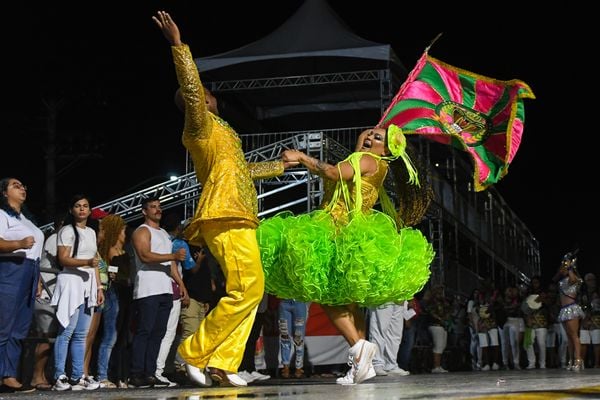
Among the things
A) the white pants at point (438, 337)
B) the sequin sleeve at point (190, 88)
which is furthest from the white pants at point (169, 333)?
the white pants at point (438, 337)

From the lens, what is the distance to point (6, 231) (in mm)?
6477

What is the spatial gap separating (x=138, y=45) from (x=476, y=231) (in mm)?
9571

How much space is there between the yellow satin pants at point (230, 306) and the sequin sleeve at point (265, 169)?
52 centimetres

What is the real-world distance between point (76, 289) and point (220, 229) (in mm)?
1791

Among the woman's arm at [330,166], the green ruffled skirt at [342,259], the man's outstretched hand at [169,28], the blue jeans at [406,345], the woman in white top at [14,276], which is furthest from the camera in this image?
the blue jeans at [406,345]

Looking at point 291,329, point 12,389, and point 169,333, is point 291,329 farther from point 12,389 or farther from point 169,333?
point 12,389

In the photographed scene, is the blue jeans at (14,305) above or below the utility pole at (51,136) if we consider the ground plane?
below

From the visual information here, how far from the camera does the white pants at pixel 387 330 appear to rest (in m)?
9.96

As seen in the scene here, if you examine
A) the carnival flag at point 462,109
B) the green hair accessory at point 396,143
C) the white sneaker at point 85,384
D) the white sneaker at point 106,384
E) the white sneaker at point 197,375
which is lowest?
the white sneaker at point 106,384

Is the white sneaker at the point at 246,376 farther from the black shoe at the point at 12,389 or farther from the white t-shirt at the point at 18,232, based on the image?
the white t-shirt at the point at 18,232

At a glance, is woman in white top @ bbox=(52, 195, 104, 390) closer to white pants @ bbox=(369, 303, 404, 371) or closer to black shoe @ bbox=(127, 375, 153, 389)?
black shoe @ bbox=(127, 375, 153, 389)

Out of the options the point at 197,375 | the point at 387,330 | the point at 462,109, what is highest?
the point at 462,109

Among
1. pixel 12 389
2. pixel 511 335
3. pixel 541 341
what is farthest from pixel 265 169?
pixel 511 335

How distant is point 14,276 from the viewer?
6.47m
